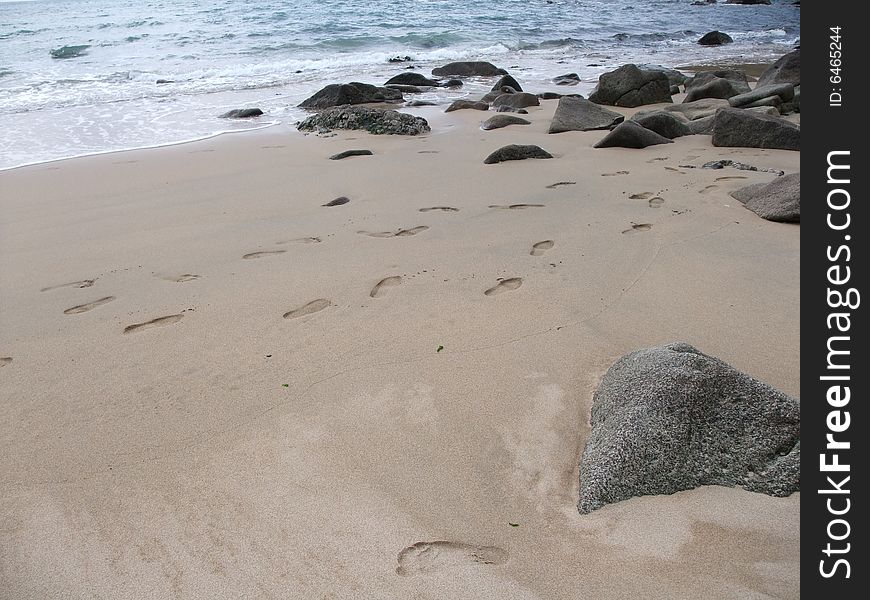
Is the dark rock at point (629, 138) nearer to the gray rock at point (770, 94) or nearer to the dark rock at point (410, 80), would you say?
Result: the gray rock at point (770, 94)

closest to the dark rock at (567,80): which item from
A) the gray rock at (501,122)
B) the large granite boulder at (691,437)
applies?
the gray rock at (501,122)

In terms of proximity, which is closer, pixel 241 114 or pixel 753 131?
pixel 753 131

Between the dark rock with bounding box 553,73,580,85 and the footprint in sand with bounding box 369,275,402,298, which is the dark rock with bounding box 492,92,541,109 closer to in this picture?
the dark rock with bounding box 553,73,580,85

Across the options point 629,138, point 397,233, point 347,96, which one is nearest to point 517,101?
point 347,96

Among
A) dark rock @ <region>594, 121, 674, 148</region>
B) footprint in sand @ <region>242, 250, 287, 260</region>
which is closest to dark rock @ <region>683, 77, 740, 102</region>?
dark rock @ <region>594, 121, 674, 148</region>

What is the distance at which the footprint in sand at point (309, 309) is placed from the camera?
9.45ft

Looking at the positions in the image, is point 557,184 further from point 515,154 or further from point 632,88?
point 632,88

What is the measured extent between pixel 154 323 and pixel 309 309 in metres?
0.65

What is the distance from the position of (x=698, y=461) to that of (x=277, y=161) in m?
4.98

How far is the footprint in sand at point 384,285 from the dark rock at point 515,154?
8.44 ft

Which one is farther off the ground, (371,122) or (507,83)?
(507,83)

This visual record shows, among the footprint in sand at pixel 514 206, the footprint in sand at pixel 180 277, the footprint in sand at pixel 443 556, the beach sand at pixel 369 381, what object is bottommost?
the footprint in sand at pixel 443 556

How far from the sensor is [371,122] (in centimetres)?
734

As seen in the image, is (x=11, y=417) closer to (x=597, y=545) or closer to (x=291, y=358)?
(x=291, y=358)
